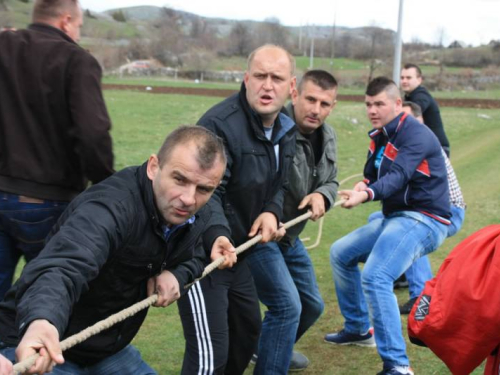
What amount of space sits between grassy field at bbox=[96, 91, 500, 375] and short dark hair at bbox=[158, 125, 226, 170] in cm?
263

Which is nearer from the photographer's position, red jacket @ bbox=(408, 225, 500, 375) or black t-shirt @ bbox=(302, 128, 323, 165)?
red jacket @ bbox=(408, 225, 500, 375)

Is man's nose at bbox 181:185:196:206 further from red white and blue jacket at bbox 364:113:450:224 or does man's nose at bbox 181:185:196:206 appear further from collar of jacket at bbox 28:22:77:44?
red white and blue jacket at bbox 364:113:450:224

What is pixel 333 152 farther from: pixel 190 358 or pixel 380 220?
pixel 190 358

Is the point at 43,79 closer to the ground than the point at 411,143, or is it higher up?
higher up

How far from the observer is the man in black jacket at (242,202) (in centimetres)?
443

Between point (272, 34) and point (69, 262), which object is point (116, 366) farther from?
point (272, 34)

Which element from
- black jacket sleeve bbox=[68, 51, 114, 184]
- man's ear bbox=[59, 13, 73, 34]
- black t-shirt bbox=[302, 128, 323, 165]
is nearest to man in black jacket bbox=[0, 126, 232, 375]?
black jacket sleeve bbox=[68, 51, 114, 184]

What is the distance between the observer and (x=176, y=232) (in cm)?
361

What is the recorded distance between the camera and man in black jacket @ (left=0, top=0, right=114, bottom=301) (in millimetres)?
4160

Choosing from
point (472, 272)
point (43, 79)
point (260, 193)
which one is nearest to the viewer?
point (472, 272)

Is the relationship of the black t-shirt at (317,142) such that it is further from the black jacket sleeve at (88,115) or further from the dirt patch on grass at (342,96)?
the dirt patch on grass at (342,96)

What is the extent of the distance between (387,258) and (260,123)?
1570 mm

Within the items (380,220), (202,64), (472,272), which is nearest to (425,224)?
(380,220)

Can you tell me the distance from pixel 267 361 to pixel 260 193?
1306 millimetres
